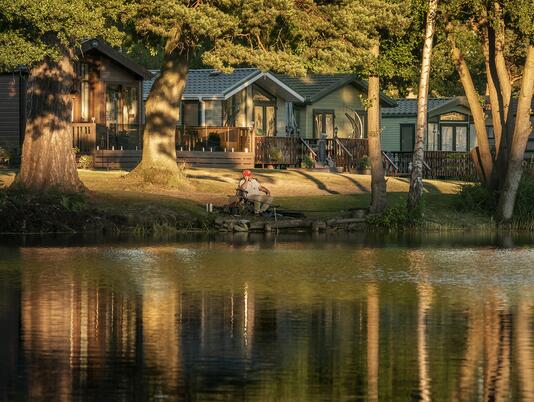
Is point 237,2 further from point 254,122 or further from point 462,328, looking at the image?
point 254,122

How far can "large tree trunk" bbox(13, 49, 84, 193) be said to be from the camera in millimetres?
44156

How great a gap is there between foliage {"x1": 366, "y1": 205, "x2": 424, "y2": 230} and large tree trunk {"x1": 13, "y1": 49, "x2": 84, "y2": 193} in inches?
359

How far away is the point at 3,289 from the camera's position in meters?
24.6

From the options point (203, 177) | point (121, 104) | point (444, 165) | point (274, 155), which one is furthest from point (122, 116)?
point (444, 165)

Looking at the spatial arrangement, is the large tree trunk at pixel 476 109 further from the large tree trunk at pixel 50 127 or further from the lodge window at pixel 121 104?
the lodge window at pixel 121 104

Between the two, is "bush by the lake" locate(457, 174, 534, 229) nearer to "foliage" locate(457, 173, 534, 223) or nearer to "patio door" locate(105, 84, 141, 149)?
"foliage" locate(457, 173, 534, 223)

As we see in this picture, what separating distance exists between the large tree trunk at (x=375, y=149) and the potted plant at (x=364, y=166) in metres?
24.5

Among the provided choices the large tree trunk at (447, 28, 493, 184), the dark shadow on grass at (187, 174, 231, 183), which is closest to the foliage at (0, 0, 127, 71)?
the large tree trunk at (447, 28, 493, 184)

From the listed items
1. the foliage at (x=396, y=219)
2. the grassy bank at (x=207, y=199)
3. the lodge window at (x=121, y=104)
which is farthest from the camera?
the lodge window at (x=121, y=104)

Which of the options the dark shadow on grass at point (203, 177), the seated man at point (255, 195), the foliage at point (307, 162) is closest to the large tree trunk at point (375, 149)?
the seated man at point (255, 195)

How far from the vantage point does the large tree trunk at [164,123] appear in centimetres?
5184

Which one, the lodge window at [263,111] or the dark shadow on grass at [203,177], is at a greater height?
the lodge window at [263,111]

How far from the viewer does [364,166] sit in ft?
241

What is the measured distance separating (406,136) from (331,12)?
4432 cm
